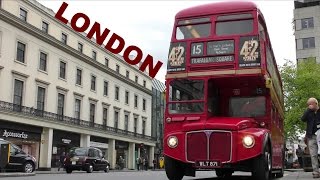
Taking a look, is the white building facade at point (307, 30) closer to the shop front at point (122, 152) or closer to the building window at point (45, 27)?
the shop front at point (122, 152)

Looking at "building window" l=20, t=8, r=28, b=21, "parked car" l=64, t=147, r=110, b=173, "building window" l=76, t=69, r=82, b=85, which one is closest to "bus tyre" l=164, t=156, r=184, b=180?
"parked car" l=64, t=147, r=110, b=173

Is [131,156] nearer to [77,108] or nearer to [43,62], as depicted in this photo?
[77,108]

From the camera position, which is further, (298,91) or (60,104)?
(298,91)

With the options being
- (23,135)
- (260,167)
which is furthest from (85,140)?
(260,167)

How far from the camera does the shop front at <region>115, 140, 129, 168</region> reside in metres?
56.7

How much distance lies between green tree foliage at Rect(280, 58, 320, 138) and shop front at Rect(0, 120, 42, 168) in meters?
24.4

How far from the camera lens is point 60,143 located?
139ft

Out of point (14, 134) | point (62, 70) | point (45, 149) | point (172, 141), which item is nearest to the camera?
point (172, 141)

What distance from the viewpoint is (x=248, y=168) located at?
1067cm

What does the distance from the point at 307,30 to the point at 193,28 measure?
182ft

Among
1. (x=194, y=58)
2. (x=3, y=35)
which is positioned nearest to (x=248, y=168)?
(x=194, y=58)

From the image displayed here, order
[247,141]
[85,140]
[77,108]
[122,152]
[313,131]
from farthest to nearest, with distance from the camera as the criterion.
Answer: [122,152], [85,140], [77,108], [313,131], [247,141]

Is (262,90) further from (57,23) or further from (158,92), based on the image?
(158,92)

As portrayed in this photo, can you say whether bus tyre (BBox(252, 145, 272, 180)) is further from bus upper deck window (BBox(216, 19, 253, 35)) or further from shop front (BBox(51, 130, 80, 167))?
shop front (BBox(51, 130, 80, 167))
